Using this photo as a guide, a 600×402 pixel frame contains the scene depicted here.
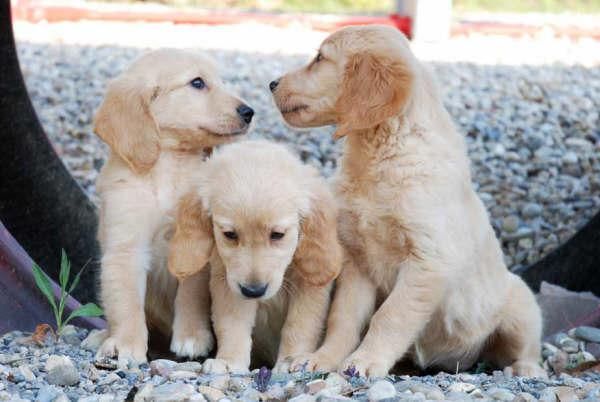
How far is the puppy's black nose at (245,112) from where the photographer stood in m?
4.57

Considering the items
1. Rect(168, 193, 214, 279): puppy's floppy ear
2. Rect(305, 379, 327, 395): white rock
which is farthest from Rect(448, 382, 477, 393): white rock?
Rect(168, 193, 214, 279): puppy's floppy ear

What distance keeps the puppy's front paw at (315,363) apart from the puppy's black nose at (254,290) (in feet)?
1.16

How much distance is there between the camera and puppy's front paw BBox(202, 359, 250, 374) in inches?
158

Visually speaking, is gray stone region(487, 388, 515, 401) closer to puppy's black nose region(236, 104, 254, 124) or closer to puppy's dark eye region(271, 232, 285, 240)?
puppy's dark eye region(271, 232, 285, 240)

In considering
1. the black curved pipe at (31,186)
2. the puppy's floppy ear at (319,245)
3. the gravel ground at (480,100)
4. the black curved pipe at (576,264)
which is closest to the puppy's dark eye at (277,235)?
the puppy's floppy ear at (319,245)

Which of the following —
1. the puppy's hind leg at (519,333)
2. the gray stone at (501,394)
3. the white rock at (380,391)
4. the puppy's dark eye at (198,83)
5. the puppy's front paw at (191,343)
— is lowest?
the puppy's hind leg at (519,333)

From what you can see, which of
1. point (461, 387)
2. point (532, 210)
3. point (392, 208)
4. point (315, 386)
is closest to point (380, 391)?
point (315, 386)

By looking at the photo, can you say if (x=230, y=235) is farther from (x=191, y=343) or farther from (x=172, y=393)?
(x=172, y=393)

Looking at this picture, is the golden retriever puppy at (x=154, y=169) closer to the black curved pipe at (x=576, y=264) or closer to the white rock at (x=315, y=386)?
the white rock at (x=315, y=386)

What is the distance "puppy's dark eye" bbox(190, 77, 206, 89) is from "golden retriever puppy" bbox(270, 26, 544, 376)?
31cm

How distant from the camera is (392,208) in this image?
433cm

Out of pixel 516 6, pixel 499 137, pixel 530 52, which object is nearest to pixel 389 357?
pixel 499 137

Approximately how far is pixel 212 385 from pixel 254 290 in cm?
39

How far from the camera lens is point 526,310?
16.1 ft
